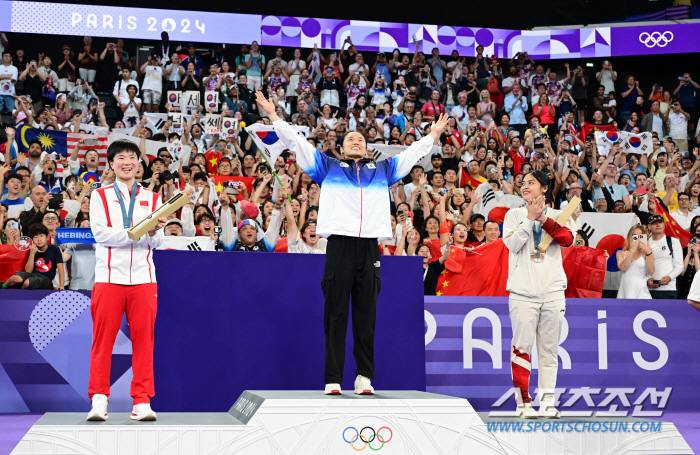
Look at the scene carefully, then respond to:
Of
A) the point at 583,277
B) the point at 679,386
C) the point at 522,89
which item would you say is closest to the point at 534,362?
the point at 583,277

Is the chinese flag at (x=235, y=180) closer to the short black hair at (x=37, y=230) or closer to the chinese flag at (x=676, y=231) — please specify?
the short black hair at (x=37, y=230)

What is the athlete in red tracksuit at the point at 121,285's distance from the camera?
16.2 ft

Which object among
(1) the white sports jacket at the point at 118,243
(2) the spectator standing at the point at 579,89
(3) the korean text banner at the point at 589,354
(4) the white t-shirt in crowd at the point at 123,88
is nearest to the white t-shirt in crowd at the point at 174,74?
(4) the white t-shirt in crowd at the point at 123,88

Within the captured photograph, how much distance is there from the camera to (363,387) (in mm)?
5402

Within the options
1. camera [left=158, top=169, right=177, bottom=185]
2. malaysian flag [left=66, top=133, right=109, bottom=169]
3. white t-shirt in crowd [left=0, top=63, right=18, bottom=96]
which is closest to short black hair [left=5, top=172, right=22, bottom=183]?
malaysian flag [left=66, top=133, right=109, bottom=169]

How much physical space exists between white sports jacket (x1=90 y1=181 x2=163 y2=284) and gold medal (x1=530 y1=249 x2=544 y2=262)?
3089 millimetres

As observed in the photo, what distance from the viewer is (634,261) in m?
9.70

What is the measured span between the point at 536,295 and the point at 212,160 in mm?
7946

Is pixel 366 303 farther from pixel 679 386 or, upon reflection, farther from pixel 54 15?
pixel 54 15

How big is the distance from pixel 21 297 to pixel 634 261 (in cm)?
787

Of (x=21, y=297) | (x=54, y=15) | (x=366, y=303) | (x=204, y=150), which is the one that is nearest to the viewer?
(x=366, y=303)

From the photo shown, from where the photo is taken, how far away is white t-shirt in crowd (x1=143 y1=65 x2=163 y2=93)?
50.7 feet

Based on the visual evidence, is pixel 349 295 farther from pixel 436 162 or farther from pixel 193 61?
pixel 193 61

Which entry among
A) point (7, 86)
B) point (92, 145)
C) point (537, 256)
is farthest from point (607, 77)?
point (7, 86)
